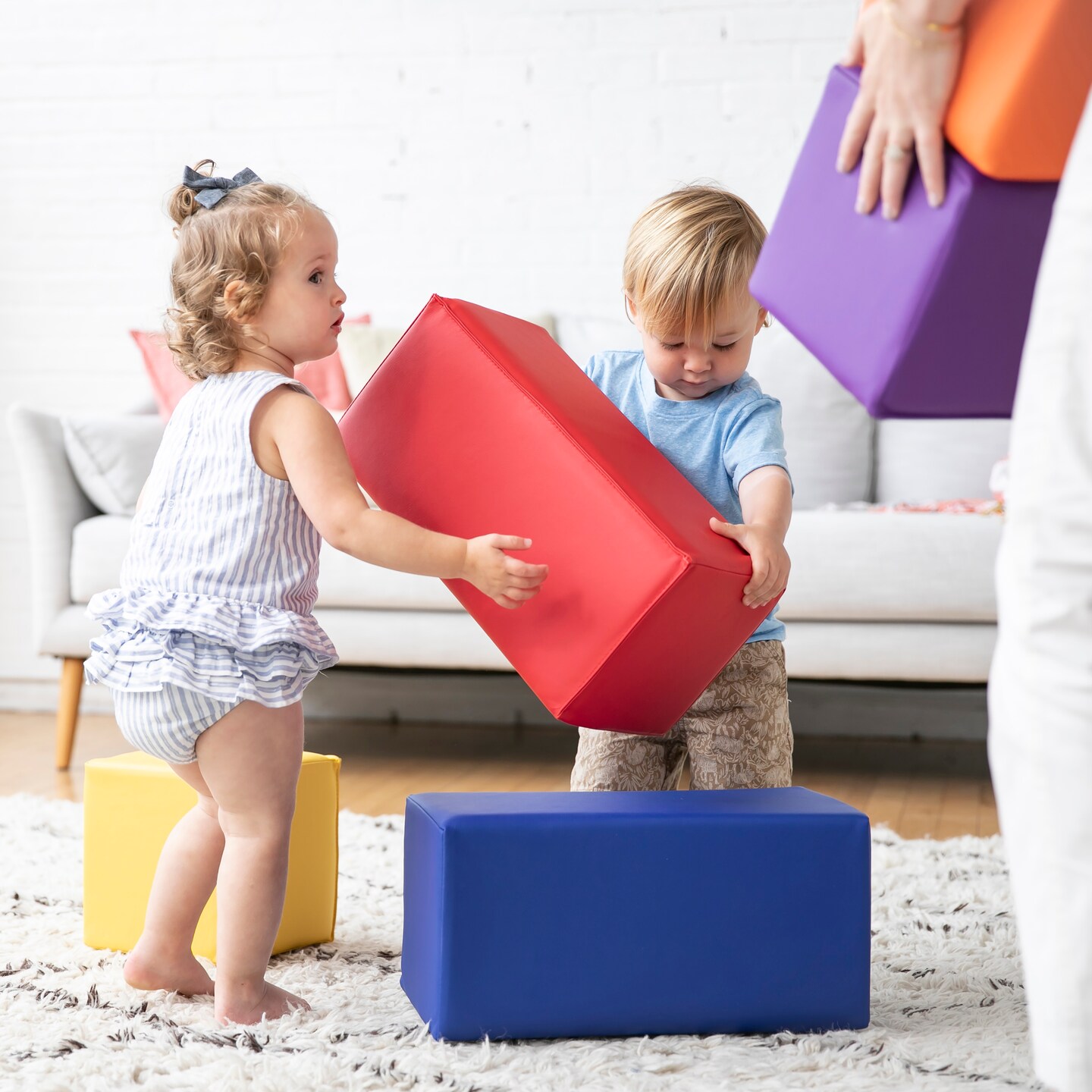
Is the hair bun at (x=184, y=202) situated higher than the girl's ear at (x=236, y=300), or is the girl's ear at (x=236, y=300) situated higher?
the hair bun at (x=184, y=202)

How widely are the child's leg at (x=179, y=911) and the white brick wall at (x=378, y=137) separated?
202 cm

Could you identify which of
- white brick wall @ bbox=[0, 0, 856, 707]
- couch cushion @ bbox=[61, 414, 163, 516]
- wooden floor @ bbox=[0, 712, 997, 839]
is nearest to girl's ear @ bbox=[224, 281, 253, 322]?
wooden floor @ bbox=[0, 712, 997, 839]

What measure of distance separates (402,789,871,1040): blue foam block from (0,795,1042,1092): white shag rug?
2 centimetres

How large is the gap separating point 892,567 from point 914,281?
1324 mm

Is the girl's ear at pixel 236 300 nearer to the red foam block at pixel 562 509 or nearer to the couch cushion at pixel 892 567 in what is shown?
the red foam block at pixel 562 509

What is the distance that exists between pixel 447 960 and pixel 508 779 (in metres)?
1.27

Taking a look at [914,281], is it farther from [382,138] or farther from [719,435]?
[382,138]

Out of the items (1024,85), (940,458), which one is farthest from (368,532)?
(940,458)

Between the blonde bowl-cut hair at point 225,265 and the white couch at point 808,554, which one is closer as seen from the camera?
the blonde bowl-cut hair at point 225,265

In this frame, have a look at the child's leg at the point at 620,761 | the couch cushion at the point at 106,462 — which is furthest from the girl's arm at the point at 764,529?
the couch cushion at the point at 106,462

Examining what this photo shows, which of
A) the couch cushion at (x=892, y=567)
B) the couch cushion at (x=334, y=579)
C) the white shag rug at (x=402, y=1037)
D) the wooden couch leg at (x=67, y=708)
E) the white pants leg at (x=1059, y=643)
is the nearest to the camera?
the white pants leg at (x=1059, y=643)

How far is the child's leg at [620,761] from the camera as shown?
1.34m

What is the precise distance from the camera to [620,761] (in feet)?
4.39

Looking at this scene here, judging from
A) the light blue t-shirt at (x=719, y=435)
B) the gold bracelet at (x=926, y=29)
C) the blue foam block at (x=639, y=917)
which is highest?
the gold bracelet at (x=926, y=29)
